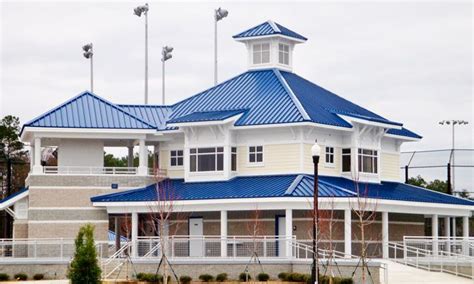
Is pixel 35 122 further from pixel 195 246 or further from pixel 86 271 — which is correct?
pixel 86 271

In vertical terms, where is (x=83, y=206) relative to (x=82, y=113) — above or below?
below

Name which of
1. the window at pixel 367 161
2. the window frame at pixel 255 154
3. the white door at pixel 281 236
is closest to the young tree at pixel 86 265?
the white door at pixel 281 236

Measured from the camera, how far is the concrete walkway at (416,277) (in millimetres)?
54531

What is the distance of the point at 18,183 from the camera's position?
333ft

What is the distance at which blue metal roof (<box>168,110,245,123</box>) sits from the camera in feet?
214

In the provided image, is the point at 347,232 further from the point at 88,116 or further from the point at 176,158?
the point at 88,116

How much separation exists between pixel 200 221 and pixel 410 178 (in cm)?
3789

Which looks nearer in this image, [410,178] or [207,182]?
[207,182]

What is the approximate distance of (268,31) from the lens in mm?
71812

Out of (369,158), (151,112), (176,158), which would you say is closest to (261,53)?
(151,112)

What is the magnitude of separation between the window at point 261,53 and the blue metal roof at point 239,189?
9.31 m

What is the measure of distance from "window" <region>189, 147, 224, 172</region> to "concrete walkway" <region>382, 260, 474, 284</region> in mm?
12408

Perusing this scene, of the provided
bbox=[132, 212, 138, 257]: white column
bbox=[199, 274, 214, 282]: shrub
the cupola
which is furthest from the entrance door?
the cupola

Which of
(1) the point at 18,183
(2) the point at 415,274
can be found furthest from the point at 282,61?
(1) the point at 18,183
